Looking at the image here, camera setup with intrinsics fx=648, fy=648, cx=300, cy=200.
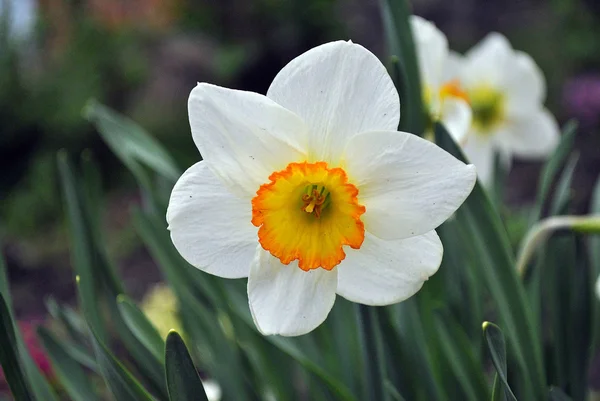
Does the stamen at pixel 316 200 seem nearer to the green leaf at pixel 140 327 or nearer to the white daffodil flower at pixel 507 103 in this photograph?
the green leaf at pixel 140 327

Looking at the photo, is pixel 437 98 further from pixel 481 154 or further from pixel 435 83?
pixel 481 154

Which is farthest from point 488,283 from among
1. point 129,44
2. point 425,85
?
point 129,44

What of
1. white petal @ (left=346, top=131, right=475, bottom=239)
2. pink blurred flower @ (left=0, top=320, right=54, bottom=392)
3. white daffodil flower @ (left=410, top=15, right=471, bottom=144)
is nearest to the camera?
white petal @ (left=346, top=131, right=475, bottom=239)

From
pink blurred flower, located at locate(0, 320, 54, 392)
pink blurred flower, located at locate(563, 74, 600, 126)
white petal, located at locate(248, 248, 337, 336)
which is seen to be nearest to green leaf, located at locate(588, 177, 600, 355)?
white petal, located at locate(248, 248, 337, 336)

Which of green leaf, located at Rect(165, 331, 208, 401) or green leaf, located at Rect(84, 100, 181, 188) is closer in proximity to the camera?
green leaf, located at Rect(165, 331, 208, 401)

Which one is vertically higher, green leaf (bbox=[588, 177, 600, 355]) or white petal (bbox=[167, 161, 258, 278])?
white petal (bbox=[167, 161, 258, 278])

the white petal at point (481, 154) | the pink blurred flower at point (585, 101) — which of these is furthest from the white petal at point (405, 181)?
the pink blurred flower at point (585, 101)

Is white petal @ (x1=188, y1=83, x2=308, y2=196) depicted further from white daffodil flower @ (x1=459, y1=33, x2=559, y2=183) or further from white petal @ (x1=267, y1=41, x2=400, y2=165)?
white daffodil flower @ (x1=459, y1=33, x2=559, y2=183)

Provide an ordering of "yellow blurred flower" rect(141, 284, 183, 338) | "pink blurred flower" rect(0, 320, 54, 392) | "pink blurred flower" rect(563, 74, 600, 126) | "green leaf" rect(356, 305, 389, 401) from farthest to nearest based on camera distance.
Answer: "pink blurred flower" rect(563, 74, 600, 126), "yellow blurred flower" rect(141, 284, 183, 338), "pink blurred flower" rect(0, 320, 54, 392), "green leaf" rect(356, 305, 389, 401)
